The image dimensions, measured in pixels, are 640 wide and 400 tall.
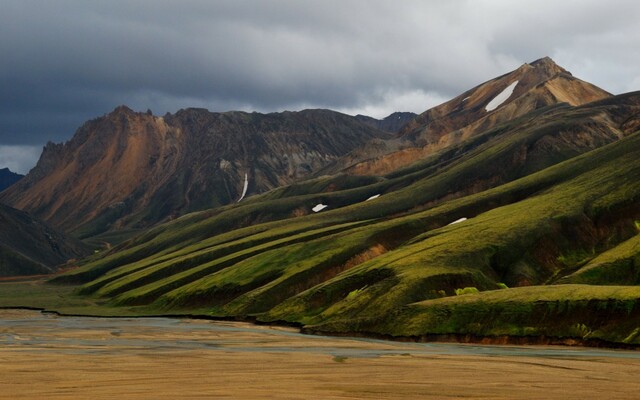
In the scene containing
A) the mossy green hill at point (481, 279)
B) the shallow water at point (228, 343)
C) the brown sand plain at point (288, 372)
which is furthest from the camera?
the mossy green hill at point (481, 279)

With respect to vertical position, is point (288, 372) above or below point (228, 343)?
above

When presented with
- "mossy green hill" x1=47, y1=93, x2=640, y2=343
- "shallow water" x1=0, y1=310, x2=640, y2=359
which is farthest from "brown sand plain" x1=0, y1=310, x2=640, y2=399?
"mossy green hill" x1=47, y1=93, x2=640, y2=343

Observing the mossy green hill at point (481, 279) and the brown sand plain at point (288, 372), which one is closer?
the brown sand plain at point (288, 372)

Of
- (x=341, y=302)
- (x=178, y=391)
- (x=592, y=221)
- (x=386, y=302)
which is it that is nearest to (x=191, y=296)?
(x=341, y=302)

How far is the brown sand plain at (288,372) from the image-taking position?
140ft

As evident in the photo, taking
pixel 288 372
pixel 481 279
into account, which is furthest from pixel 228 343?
pixel 481 279

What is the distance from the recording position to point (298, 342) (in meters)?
98.9

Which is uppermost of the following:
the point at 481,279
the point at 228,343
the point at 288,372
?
the point at 481,279

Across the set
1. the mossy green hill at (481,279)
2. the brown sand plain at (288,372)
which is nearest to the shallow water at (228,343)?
the brown sand plain at (288,372)

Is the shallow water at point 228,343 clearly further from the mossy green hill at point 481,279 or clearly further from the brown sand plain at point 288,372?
the mossy green hill at point 481,279

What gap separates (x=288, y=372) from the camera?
55.5m

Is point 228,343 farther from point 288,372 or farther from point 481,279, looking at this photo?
point 481,279

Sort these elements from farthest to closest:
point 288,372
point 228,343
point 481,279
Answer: point 481,279
point 228,343
point 288,372

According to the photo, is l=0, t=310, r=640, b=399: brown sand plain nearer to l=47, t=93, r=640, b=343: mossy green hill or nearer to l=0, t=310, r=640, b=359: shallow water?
l=0, t=310, r=640, b=359: shallow water
